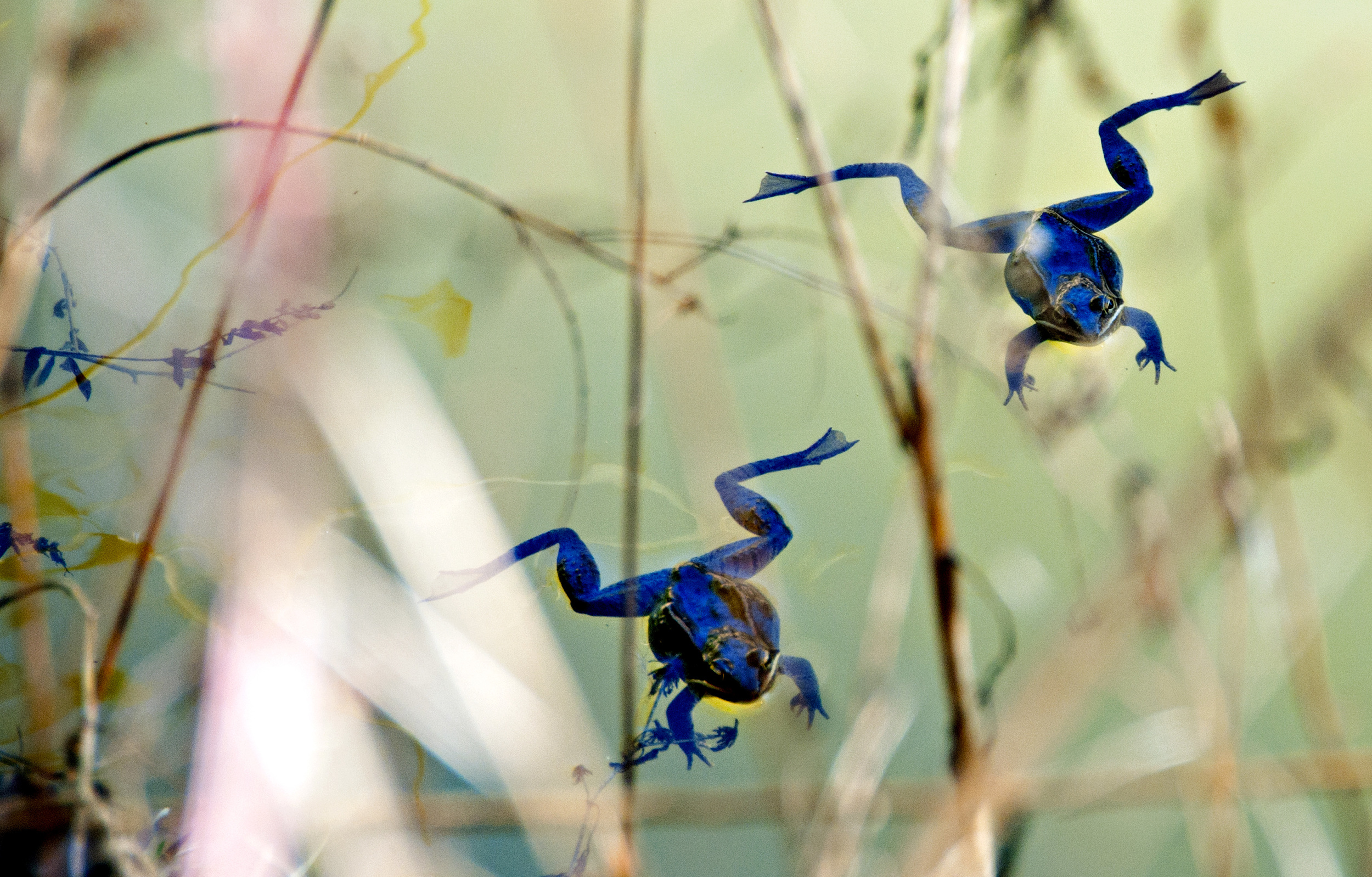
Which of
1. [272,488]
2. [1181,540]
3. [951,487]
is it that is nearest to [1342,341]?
[1181,540]

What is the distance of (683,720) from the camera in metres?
0.78

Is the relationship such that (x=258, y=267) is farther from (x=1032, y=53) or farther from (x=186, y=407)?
(x=1032, y=53)

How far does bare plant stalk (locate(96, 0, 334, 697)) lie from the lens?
0.80m

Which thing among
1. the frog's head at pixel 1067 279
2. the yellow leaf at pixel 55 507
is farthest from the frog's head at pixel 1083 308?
the yellow leaf at pixel 55 507

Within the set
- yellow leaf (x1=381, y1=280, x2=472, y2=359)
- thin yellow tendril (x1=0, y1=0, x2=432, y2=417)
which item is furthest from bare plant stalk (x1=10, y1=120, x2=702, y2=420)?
yellow leaf (x1=381, y1=280, x2=472, y2=359)

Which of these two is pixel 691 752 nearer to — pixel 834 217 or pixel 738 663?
pixel 738 663

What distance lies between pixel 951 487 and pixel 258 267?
76 cm

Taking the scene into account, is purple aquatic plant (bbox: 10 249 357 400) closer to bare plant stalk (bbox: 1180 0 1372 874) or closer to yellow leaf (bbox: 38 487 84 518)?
yellow leaf (bbox: 38 487 84 518)

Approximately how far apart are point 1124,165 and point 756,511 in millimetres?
495

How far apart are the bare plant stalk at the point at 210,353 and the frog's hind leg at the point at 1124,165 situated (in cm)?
77

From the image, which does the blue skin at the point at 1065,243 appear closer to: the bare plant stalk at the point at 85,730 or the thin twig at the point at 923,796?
the thin twig at the point at 923,796

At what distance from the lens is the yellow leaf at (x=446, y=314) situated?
939mm

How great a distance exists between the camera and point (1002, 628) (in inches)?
33.6

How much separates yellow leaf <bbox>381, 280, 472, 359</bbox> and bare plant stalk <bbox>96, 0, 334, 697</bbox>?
169mm
